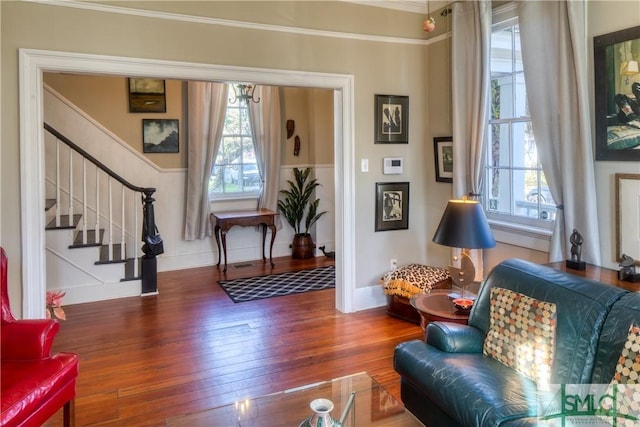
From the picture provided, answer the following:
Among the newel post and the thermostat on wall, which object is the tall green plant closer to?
the newel post

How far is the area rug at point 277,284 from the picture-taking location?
15.8ft

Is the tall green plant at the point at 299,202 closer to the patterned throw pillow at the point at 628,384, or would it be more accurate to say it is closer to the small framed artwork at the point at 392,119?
the small framed artwork at the point at 392,119

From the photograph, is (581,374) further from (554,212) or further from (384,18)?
(384,18)

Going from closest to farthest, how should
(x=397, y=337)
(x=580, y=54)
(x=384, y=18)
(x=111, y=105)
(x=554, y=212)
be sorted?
1. (x=580, y=54)
2. (x=554, y=212)
3. (x=397, y=337)
4. (x=384, y=18)
5. (x=111, y=105)

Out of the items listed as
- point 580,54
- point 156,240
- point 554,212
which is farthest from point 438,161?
point 156,240

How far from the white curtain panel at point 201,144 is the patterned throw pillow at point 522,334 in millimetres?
4471

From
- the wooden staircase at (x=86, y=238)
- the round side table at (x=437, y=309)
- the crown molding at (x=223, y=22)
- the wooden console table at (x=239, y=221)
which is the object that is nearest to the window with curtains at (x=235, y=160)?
the wooden console table at (x=239, y=221)

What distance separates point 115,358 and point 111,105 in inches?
138

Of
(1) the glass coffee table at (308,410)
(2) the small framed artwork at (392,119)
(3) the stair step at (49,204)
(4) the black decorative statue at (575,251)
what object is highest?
(2) the small framed artwork at (392,119)

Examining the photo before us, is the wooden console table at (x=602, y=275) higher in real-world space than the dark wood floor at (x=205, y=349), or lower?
higher

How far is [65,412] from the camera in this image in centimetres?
217

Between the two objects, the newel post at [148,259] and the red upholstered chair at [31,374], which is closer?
the red upholstered chair at [31,374]

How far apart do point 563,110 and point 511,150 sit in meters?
0.72

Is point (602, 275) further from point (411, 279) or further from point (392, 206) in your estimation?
point (392, 206)
